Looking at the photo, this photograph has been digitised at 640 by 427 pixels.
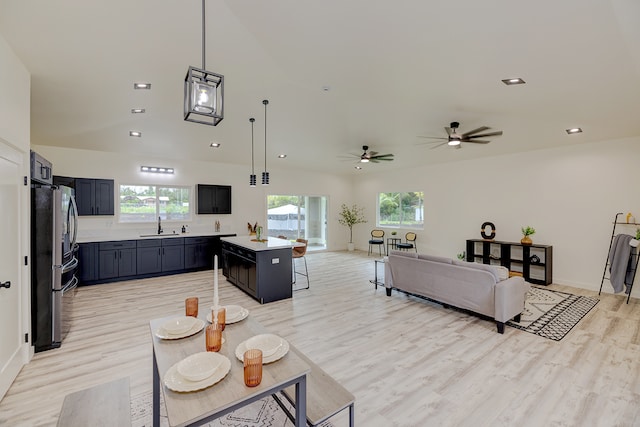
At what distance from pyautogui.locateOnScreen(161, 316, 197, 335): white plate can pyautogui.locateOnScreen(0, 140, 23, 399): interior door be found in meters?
1.62

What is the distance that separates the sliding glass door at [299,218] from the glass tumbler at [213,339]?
23.0 ft

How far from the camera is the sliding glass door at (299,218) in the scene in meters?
8.99

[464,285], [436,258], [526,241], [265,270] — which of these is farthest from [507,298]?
[265,270]

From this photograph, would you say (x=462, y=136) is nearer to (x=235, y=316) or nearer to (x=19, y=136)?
(x=235, y=316)

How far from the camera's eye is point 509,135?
536cm

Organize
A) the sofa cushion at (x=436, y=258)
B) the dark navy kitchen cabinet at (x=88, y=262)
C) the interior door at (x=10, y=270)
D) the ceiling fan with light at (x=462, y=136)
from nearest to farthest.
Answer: the interior door at (x=10, y=270), the sofa cushion at (x=436, y=258), the ceiling fan with light at (x=462, y=136), the dark navy kitchen cabinet at (x=88, y=262)

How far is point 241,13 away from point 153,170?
546cm

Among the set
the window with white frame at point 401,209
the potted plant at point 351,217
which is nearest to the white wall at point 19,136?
the window with white frame at point 401,209

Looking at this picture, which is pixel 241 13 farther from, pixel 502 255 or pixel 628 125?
pixel 502 255

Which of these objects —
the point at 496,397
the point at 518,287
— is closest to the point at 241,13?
the point at 496,397

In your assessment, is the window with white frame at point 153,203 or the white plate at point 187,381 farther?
the window with white frame at point 153,203

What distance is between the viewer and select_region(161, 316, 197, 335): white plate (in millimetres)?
1715

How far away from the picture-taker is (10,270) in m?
2.48

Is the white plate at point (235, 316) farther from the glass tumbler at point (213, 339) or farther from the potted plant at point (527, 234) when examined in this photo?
the potted plant at point (527, 234)
